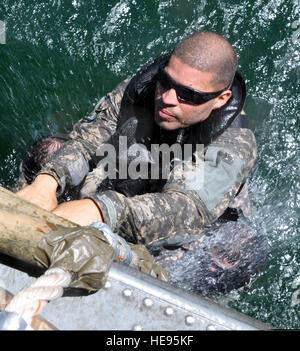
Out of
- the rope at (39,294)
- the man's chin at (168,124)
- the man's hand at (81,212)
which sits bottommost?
the man's chin at (168,124)

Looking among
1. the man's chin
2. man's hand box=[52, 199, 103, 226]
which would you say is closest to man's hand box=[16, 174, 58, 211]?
man's hand box=[52, 199, 103, 226]

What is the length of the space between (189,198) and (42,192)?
759 millimetres

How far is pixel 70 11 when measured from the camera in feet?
16.7

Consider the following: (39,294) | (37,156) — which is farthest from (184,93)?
(39,294)

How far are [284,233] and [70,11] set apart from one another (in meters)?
2.79

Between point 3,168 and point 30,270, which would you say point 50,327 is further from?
point 3,168

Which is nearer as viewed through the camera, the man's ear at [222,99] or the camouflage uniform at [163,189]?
the camouflage uniform at [163,189]

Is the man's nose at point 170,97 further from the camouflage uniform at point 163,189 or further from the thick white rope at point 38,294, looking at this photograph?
the thick white rope at point 38,294

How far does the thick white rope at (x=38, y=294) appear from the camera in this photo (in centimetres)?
155

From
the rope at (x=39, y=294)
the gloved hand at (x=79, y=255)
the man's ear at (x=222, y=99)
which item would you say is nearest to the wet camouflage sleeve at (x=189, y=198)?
the man's ear at (x=222, y=99)

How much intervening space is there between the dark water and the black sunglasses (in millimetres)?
1481

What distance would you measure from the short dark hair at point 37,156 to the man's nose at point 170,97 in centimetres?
102

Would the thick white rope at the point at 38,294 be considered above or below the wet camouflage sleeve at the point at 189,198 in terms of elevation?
above

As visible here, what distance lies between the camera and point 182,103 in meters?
2.98
